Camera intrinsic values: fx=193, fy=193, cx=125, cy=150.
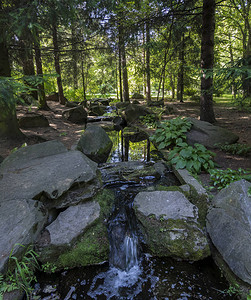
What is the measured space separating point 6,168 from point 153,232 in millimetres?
3279

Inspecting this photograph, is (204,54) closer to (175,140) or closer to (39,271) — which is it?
(175,140)

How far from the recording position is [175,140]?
6.72 m

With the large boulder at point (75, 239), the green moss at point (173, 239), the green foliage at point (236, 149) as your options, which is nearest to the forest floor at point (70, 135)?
the green foliage at point (236, 149)

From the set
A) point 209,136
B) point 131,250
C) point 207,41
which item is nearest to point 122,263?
point 131,250

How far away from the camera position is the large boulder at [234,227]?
8.70 ft

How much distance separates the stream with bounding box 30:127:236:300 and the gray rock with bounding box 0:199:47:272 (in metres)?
0.68

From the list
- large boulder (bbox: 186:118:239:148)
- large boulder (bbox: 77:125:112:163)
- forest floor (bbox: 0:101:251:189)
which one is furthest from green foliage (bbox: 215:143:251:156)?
large boulder (bbox: 77:125:112:163)

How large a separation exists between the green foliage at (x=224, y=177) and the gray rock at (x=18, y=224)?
3.64 metres

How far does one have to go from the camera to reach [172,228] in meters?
3.34

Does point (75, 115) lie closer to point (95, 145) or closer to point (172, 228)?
point (95, 145)

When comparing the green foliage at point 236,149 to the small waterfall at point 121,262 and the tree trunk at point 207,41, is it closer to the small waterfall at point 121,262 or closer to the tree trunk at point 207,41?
the tree trunk at point 207,41

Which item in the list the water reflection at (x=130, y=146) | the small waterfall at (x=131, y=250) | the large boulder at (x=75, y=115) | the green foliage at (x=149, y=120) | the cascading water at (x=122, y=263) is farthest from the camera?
the large boulder at (x=75, y=115)

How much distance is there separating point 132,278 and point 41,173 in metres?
2.53

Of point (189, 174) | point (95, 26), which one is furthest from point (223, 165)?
point (95, 26)
